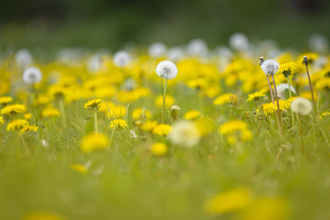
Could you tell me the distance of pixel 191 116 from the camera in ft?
4.68

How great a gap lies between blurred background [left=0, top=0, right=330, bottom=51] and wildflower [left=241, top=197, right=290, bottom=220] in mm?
5680

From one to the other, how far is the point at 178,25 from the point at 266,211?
8558 millimetres

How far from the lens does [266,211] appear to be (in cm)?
57

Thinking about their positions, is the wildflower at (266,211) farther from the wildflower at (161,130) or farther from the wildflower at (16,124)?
the wildflower at (16,124)

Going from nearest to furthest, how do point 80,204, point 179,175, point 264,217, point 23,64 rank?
point 264,217 → point 80,204 → point 179,175 → point 23,64

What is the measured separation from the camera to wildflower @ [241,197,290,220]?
1.85 feet

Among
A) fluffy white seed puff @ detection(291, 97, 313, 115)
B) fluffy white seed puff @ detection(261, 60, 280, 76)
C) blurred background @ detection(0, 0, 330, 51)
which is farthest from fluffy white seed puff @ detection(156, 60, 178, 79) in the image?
blurred background @ detection(0, 0, 330, 51)

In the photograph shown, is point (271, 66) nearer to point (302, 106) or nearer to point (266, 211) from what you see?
point (302, 106)

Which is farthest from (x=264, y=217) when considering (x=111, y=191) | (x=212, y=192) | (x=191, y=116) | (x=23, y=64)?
(x=23, y=64)

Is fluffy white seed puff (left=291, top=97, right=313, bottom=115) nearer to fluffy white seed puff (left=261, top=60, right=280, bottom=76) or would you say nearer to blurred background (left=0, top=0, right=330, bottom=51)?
fluffy white seed puff (left=261, top=60, right=280, bottom=76)

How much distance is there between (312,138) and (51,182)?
945mm

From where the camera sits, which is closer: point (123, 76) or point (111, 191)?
point (111, 191)

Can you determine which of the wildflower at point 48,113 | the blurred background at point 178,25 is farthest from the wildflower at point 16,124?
the blurred background at point 178,25

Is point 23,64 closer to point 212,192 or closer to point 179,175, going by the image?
point 179,175
